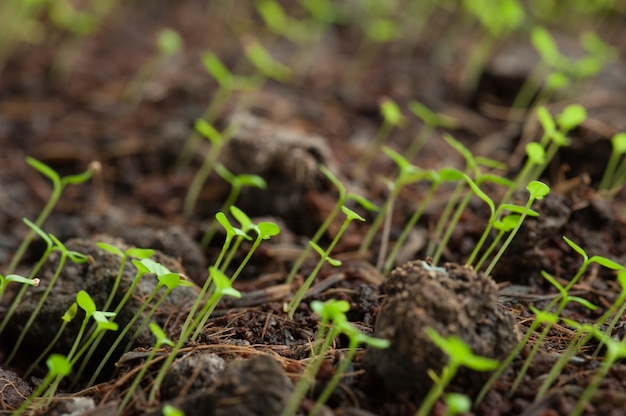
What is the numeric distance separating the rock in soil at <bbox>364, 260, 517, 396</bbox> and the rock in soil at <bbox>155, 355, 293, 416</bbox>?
22 cm

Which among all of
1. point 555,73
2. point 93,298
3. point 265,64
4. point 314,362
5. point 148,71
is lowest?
point 93,298

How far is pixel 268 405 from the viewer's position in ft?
4.05

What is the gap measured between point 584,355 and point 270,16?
2548 mm

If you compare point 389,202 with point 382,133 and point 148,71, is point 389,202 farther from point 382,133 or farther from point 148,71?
point 148,71

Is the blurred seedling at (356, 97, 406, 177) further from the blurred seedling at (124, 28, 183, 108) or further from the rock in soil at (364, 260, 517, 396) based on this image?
the rock in soil at (364, 260, 517, 396)

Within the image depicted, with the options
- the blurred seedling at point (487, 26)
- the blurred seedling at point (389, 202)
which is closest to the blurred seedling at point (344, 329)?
the blurred seedling at point (389, 202)

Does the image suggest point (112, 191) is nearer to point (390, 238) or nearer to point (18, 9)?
point (390, 238)

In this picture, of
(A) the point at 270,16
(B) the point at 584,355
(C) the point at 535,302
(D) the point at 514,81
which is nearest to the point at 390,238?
(C) the point at 535,302

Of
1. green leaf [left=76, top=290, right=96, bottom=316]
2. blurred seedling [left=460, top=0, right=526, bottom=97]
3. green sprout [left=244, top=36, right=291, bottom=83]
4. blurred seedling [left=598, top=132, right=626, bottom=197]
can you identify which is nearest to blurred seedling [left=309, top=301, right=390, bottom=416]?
green leaf [left=76, top=290, right=96, bottom=316]

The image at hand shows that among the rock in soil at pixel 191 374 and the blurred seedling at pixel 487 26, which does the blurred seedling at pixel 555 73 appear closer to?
the blurred seedling at pixel 487 26

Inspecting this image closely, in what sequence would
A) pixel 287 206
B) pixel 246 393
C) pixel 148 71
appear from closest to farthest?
1. pixel 246 393
2. pixel 287 206
3. pixel 148 71

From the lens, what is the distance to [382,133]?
9.77 feet

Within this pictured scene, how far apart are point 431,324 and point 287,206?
1.13 metres

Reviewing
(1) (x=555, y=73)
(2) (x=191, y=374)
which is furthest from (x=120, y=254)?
(1) (x=555, y=73)
